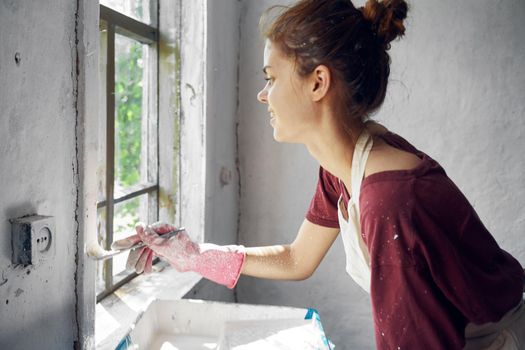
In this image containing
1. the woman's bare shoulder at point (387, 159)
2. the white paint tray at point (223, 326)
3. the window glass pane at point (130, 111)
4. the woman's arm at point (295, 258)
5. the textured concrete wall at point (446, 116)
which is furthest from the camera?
the textured concrete wall at point (446, 116)

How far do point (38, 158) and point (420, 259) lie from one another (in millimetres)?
679

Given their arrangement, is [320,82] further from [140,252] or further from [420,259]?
[140,252]

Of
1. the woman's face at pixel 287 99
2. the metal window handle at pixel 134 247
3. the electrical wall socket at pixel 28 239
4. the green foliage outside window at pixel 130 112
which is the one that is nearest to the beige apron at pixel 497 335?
the woman's face at pixel 287 99

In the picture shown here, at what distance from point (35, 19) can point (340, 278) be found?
162 cm

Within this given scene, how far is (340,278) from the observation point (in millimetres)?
2047

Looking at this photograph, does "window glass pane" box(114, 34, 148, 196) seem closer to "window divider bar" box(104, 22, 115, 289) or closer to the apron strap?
"window divider bar" box(104, 22, 115, 289)

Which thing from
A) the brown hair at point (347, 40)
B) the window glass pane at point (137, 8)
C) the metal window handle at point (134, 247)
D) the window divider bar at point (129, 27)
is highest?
the window glass pane at point (137, 8)

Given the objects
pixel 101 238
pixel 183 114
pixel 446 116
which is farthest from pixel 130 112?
pixel 446 116

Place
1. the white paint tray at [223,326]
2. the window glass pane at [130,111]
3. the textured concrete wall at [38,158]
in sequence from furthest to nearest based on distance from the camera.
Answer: the window glass pane at [130,111], the white paint tray at [223,326], the textured concrete wall at [38,158]

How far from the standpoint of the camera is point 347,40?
39.3 inches

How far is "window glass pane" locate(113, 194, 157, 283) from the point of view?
1.53 m

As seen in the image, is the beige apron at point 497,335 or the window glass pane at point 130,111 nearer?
the beige apron at point 497,335

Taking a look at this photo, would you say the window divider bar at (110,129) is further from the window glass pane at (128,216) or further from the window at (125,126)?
the window glass pane at (128,216)

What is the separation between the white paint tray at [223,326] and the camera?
112 centimetres
